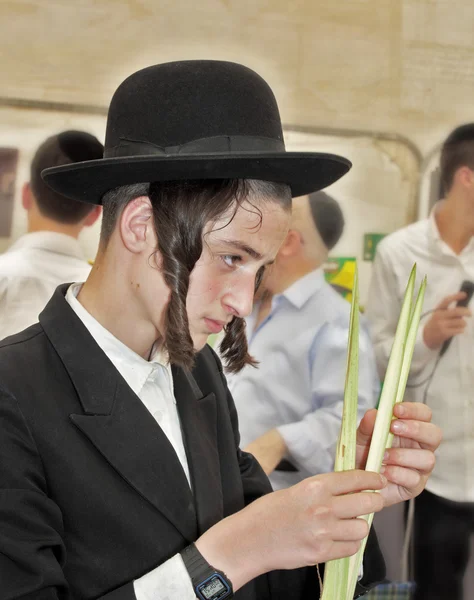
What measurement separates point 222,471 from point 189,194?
494 mm

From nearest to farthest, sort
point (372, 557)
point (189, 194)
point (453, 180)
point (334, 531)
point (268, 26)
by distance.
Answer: point (334, 531), point (189, 194), point (372, 557), point (268, 26), point (453, 180)

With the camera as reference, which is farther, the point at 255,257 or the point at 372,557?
the point at 372,557

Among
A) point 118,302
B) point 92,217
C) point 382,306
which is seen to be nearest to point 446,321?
point 382,306

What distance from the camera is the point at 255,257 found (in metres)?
1.05

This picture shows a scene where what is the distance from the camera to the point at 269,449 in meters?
2.18

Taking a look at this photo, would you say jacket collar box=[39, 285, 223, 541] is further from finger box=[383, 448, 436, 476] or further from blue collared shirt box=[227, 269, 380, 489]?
blue collared shirt box=[227, 269, 380, 489]

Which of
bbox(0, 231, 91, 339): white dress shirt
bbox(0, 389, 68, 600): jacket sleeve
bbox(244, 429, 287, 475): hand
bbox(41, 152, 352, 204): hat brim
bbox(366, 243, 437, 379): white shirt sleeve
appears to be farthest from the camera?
bbox(366, 243, 437, 379): white shirt sleeve

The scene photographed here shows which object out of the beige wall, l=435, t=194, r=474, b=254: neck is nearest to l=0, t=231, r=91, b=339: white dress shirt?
the beige wall

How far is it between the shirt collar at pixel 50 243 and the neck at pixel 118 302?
91cm

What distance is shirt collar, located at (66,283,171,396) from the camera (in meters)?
1.10

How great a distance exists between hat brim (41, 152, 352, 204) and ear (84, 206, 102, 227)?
880 millimetres

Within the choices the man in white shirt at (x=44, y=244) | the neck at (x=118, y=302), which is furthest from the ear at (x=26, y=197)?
the neck at (x=118, y=302)

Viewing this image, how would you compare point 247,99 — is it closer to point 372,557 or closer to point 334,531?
point 334,531

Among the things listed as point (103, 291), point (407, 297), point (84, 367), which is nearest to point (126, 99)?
point (103, 291)
